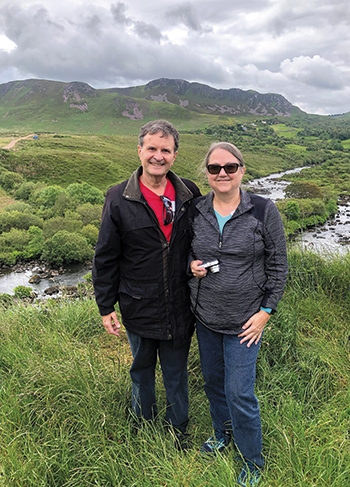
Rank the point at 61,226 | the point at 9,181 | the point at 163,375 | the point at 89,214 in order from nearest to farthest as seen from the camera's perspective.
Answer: the point at 163,375
the point at 61,226
the point at 89,214
the point at 9,181

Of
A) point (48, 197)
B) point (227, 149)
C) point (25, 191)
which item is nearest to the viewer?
point (227, 149)

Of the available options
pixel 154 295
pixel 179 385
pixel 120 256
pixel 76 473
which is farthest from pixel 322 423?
pixel 120 256

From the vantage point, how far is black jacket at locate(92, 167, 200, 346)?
2.41 metres

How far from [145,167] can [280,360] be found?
231cm

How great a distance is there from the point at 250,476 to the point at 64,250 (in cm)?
2315

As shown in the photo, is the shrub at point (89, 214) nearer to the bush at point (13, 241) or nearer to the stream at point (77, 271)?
the bush at point (13, 241)

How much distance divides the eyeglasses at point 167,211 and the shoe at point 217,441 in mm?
1592

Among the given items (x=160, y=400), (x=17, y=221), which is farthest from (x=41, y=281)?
(x=160, y=400)

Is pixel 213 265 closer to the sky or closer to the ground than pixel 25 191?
closer to the sky

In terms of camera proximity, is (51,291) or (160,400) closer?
(160,400)

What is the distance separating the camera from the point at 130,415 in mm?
2857

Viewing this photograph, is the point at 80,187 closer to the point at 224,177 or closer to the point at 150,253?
the point at 150,253


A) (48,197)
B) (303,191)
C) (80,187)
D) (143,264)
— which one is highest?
(143,264)

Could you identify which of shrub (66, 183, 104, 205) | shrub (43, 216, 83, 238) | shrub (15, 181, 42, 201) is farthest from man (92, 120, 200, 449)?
shrub (15, 181, 42, 201)
